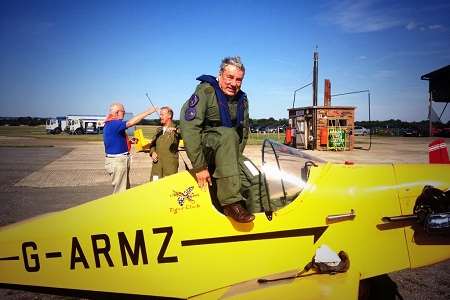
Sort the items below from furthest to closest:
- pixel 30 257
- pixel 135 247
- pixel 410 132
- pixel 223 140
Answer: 1. pixel 410 132
2. pixel 30 257
3. pixel 135 247
4. pixel 223 140

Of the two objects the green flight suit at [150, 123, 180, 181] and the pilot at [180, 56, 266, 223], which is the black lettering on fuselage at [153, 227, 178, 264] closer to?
the pilot at [180, 56, 266, 223]

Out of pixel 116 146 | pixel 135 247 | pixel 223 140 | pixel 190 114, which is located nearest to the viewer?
pixel 223 140

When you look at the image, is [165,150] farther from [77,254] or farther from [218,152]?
[218,152]

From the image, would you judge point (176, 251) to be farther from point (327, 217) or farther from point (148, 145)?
point (148, 145)

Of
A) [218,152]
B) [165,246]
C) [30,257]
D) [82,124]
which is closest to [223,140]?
[218,152]

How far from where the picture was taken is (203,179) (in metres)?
2.65

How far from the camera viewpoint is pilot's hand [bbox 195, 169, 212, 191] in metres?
2.63

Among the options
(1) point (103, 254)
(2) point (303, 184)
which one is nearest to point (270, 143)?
(2) point (303, 184)

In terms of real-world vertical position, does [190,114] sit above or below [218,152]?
above

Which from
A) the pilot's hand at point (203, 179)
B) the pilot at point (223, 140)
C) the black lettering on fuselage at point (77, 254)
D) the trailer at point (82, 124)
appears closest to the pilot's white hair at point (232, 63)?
the pilot at point (223, 140)

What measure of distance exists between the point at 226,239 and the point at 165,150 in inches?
139

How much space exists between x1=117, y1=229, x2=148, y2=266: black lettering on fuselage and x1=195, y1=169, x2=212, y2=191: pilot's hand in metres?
0.62

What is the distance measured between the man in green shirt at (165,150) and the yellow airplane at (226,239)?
9.75 ft

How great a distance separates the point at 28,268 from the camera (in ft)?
9.41
